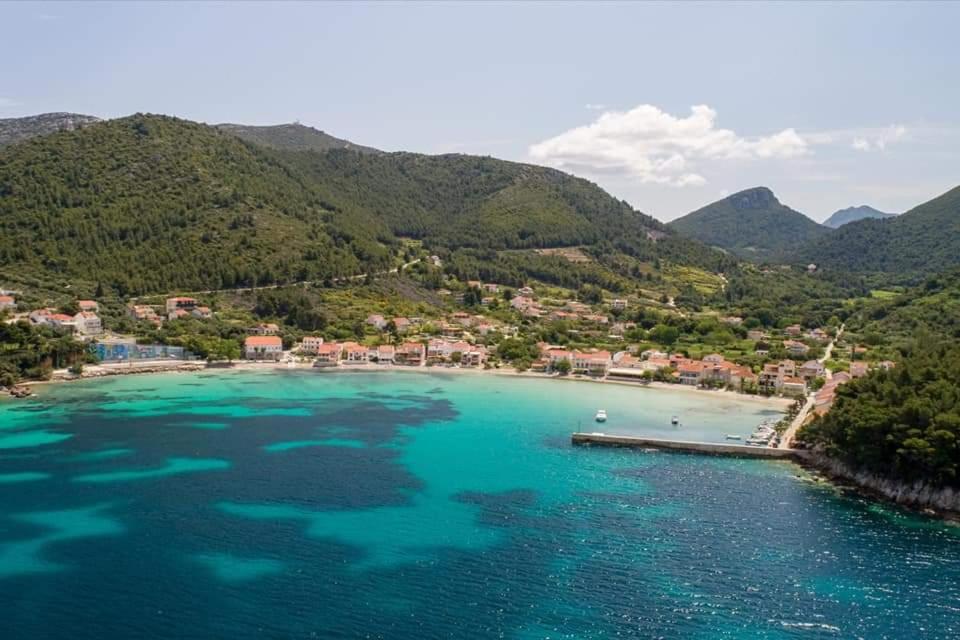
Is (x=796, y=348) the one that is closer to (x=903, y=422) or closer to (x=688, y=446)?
(x=688, y=446)

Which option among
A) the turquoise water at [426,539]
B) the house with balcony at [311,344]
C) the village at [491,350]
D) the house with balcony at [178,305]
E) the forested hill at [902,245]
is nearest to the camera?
the turquoise water at [426,539]

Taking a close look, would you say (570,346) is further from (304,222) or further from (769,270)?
(769,270)

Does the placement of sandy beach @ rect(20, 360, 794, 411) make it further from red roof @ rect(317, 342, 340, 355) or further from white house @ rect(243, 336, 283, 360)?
red roof @ rect(317, 342, 340, 355)

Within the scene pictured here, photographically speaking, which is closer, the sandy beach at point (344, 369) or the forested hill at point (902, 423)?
the forested hill at point (902, 423)

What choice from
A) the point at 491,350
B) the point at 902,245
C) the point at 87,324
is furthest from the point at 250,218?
the point at 902,245

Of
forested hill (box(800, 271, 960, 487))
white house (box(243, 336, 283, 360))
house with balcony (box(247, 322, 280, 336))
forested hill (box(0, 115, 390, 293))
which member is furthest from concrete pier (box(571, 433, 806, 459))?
forested hill (box(0, 115, 390, 293))

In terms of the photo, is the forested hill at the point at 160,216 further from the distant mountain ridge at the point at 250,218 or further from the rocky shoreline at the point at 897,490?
the rocky shoreline at the point at 897,490

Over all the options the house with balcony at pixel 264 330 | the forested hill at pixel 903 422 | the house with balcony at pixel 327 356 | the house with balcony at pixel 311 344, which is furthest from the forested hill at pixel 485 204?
the forested hill at pixel 903 422
